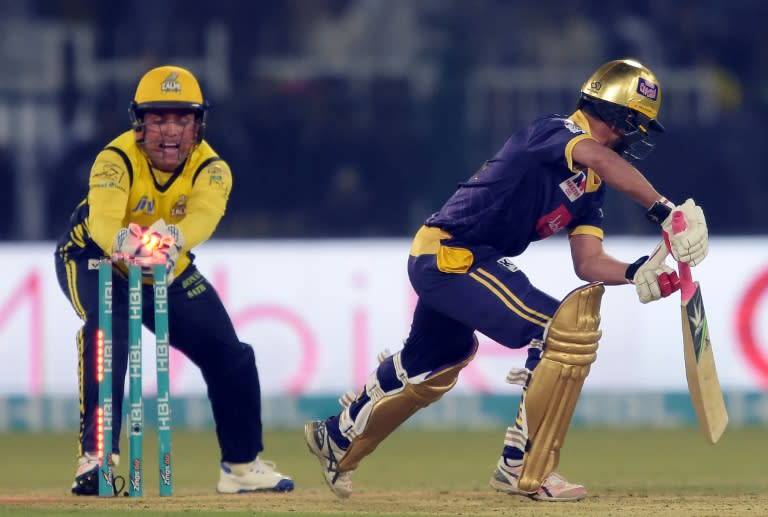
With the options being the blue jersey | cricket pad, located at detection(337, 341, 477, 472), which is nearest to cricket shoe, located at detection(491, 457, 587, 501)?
cricket pad, located at detection(337, 341, 477, 472)

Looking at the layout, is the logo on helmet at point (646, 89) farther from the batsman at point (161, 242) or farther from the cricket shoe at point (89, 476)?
the cricket shoe at point (89, 476)

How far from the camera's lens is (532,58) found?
13.2m

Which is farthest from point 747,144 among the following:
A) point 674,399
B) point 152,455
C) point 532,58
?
point 152,455

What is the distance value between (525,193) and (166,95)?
5.05 feet

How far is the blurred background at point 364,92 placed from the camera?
12.0 meters

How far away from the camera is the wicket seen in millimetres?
5996

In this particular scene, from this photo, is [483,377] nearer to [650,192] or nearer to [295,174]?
[295,174]

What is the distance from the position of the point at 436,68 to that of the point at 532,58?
0.99 metres

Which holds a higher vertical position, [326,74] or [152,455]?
[326,74]

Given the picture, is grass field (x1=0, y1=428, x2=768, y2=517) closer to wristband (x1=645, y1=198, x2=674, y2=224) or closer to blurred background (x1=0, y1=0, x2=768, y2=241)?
wristband (x1=645, y1=198, x2=674, y2=224)

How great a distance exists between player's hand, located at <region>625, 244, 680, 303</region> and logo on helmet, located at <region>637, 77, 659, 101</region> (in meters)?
0.58

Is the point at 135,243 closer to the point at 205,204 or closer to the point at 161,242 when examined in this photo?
the point at 161,242

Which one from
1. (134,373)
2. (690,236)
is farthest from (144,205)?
(690,236)

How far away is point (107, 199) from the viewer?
6141 mm
